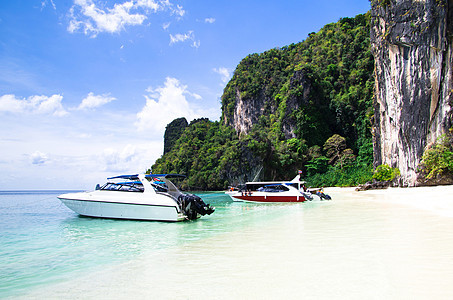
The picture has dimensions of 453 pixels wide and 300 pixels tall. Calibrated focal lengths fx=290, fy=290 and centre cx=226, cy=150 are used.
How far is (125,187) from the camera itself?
A: 45.4 feet

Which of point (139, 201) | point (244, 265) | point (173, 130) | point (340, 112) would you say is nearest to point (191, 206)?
point (139, 201)

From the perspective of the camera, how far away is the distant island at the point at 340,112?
2597cm

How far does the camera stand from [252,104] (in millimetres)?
76062

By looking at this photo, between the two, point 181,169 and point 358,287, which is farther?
point 181,169

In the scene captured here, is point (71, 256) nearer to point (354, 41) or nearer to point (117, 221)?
point (117, 221)

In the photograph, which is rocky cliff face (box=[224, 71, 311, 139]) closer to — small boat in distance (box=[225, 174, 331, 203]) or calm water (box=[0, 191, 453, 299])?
small boat in distance (box=[225, 174, 331, 203])

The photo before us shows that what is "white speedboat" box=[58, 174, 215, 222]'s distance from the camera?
12500 mm

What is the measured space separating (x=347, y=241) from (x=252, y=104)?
232ft

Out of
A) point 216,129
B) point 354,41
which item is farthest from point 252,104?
point 354,41

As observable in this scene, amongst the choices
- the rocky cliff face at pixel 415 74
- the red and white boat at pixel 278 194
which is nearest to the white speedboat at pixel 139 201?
the red and white boat at pixel 278 194

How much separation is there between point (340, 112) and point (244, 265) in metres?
62.2

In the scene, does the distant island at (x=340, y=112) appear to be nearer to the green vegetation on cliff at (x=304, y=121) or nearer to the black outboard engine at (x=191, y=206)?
the green vegetation on cliff at (x=304, y=121)

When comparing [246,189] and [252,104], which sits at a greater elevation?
[252,104]

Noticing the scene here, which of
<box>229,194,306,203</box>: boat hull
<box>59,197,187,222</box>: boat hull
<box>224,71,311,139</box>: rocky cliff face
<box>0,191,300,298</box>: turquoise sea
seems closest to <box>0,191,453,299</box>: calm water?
<box>0,191,300,298</box>: turquoise sea
